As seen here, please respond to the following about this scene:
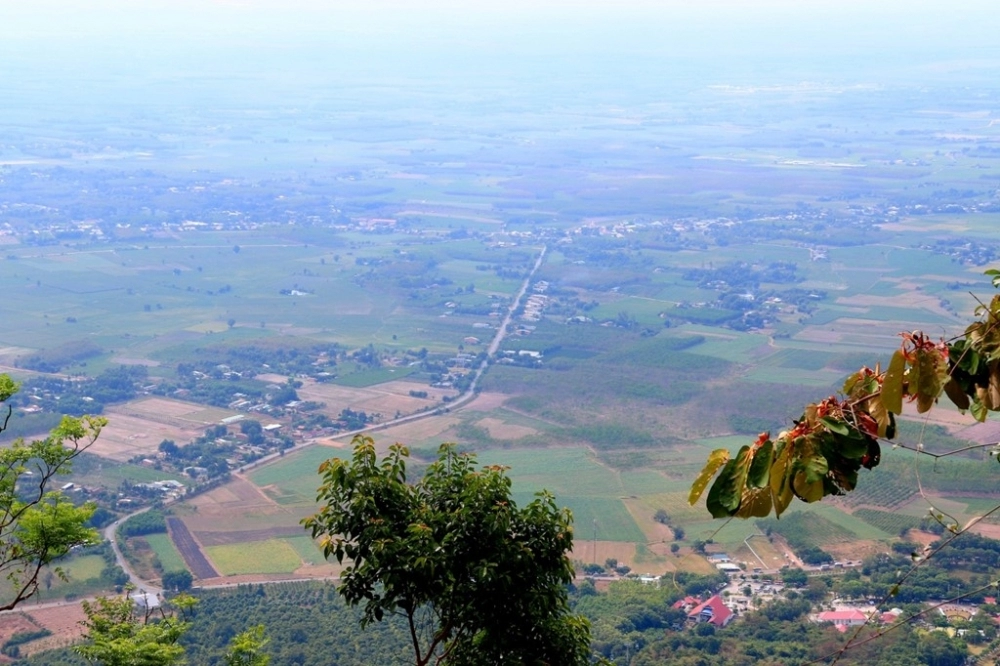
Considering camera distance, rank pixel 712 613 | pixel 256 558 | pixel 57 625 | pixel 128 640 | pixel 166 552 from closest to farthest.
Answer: pixel 128 640, pixel 712 613, pixel 57 625, pixel 256 558, pixel 166 552

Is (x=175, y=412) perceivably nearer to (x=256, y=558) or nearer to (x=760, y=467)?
(x=256, y=558)

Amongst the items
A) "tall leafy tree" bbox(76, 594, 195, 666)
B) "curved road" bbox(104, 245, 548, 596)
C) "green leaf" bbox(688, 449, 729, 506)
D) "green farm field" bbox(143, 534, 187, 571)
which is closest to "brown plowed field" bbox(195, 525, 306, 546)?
"green farm field" bbox(143, 534, 187, 571)

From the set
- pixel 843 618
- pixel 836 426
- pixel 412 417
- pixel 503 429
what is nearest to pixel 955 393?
pixel 836 426

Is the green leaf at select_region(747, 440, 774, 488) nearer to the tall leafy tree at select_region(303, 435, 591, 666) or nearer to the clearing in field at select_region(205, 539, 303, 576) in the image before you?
the tall leafy tree at select_region(303, 435, 591, 666)

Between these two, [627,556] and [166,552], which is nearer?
[627,556]

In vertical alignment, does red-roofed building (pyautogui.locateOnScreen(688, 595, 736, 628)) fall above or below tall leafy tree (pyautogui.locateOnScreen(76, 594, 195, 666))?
below

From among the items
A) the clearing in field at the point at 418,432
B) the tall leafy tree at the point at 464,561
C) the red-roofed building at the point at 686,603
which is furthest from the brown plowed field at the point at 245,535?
the tall leafy tree at the point at 464,561
